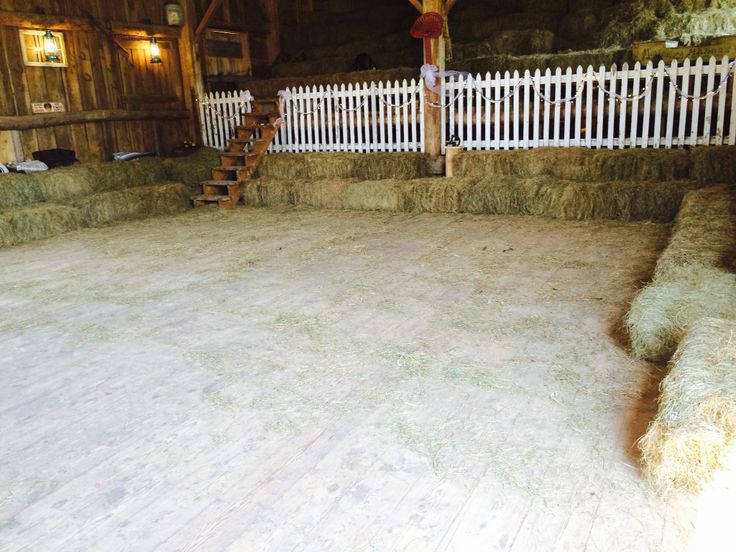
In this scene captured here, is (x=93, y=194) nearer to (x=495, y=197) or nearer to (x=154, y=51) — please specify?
(x=154, y=51)

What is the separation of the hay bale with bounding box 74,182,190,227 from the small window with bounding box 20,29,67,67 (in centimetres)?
247

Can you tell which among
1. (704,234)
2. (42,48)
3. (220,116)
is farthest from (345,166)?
(704,234)

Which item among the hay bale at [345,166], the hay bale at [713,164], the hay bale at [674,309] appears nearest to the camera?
the hay bale at [674,309]

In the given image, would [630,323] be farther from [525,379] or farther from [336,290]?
[336,290]

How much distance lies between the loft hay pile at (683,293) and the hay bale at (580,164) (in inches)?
96.9

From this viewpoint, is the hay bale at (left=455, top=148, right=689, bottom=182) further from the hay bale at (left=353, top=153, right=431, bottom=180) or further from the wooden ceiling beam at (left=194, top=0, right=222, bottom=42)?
the wooden ceiling beam at (left=194, top=0, right=222, bottom=42)

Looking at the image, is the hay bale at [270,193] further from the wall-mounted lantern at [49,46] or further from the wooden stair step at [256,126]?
the wall-mounted lantern at [49,46]

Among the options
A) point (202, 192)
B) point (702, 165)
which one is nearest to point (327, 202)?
point (202, 192)

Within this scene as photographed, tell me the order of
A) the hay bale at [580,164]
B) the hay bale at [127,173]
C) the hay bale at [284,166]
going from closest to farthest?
the hay bale at [580,164] < the hay bale at [127,173] < the hay bale at [284,166]

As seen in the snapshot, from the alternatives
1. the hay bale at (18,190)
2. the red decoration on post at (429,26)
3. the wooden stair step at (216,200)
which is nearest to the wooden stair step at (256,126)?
the wooden stair step at (216,200)

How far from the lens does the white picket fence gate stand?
7.03m

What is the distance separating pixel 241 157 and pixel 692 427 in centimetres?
860

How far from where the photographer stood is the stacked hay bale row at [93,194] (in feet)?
23.5

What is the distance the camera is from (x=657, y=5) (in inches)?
381
